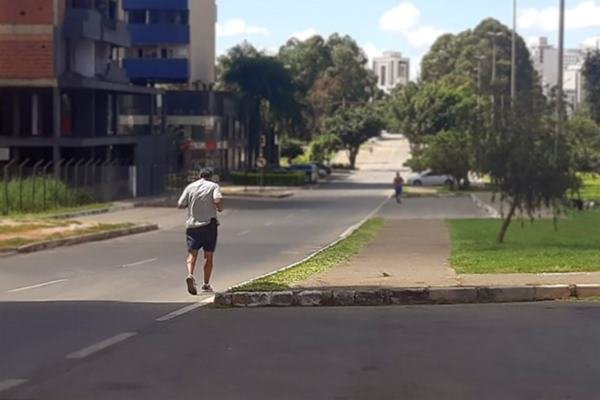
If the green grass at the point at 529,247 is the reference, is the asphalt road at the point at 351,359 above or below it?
above

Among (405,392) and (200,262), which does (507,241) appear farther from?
(405,392)

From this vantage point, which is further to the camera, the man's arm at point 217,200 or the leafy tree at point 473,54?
the leafy tree at point 473,54

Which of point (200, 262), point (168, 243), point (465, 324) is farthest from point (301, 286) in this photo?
point (168, 243)

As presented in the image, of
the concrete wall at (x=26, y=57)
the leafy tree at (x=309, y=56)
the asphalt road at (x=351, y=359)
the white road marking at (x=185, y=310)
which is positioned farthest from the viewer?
A: the leafy tree at (x=309, y=56)

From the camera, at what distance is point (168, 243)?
107 ft

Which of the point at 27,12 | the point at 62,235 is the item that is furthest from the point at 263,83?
the point at 62,235

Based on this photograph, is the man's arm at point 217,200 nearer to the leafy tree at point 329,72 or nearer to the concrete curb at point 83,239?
the concrete curb at point 83,239

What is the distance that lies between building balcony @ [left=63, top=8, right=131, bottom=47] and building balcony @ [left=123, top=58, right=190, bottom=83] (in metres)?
19.0

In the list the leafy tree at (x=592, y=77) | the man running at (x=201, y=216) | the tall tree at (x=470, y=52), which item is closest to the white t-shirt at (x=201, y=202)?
the man running at (x=201, y=216)

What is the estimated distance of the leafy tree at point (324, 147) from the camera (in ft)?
407

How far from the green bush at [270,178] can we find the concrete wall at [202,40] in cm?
860

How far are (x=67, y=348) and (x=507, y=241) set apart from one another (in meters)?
19.0

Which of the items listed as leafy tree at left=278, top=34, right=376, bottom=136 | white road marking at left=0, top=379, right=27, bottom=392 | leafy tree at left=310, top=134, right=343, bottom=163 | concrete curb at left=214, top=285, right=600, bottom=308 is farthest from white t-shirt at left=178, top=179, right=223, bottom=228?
leafy tree at left=278, top=34, right=376, bottom=136

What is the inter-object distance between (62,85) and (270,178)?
31.8 meters
